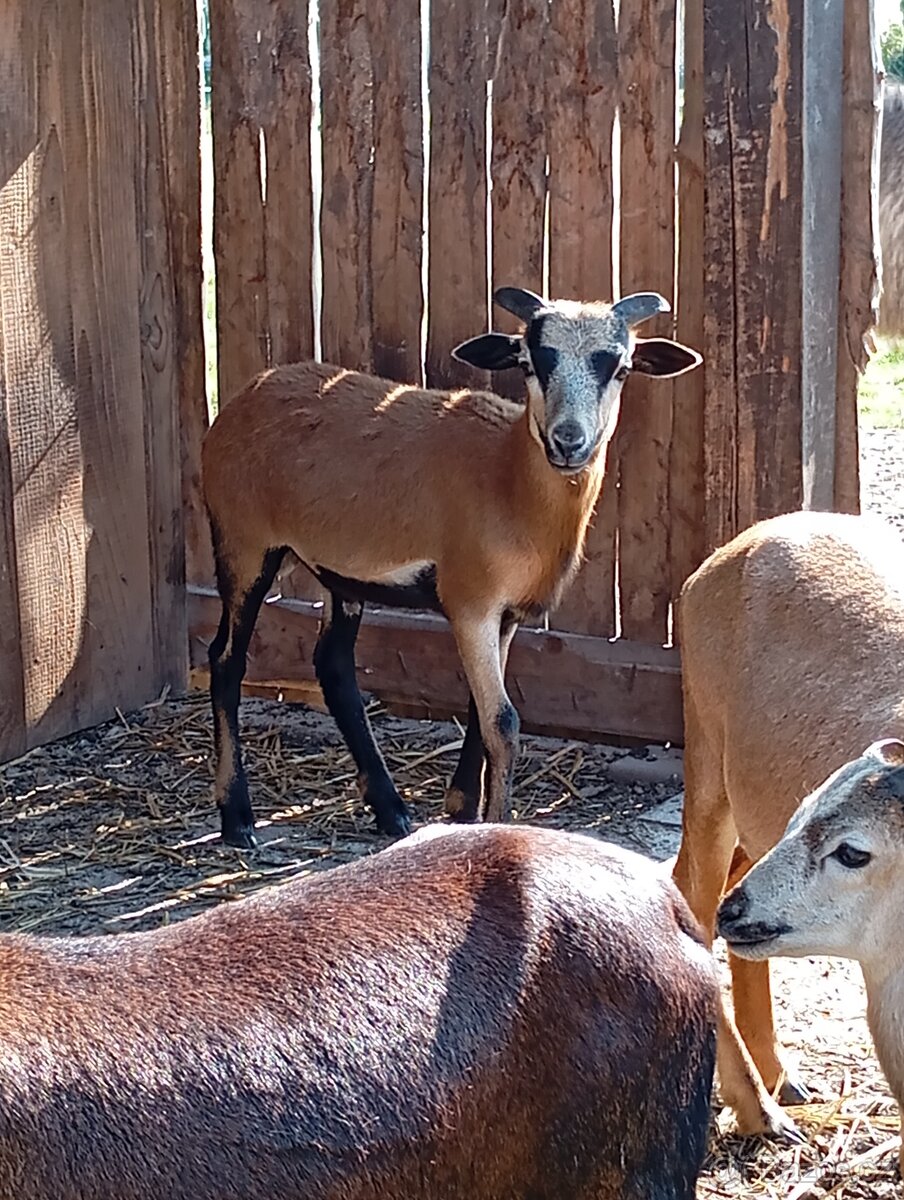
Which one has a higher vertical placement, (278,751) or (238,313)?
(238,313)

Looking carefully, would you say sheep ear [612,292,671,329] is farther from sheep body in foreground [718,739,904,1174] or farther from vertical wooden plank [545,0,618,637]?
sheep body in foreground [718,739,904,1174]

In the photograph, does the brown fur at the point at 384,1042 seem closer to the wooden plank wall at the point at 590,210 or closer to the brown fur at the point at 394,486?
the brown fur at the point at 394,486

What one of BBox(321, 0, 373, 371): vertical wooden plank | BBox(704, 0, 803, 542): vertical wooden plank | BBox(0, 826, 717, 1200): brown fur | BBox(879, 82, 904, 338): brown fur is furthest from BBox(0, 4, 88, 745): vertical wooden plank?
BBox(879, 82, 904, 338): brown fur

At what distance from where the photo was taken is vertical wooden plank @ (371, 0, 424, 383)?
693 cm

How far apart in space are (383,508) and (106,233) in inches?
73.1

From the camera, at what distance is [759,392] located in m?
6.29

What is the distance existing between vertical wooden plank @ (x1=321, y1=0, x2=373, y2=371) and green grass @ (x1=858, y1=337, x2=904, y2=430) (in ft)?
13.3

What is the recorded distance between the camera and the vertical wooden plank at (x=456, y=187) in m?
6.81

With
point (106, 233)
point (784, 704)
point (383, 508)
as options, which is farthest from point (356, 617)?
point (784, 704)

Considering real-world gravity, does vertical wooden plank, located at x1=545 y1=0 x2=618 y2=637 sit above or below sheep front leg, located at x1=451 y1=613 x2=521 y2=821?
above

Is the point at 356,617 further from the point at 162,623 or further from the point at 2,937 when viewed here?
the point at 2,937

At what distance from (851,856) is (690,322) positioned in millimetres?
3325

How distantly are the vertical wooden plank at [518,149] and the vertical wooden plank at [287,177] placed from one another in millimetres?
828

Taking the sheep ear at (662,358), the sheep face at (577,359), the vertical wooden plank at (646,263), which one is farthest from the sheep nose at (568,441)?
the vertical wooden plank at (646,263)
